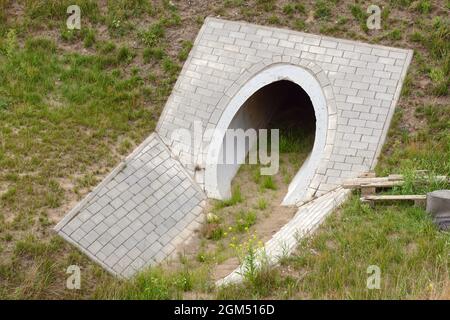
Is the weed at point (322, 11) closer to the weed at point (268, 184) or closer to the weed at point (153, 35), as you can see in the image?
the weed at point (153, 35)

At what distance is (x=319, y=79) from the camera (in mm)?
14773

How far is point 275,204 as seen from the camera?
1391 cm

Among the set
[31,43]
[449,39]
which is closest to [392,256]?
[449,39]

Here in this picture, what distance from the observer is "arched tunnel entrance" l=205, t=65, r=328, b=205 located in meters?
14.1

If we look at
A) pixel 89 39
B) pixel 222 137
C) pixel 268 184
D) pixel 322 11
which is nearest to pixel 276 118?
pixel 222 137

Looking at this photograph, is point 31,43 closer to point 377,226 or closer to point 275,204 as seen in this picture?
point 275,204

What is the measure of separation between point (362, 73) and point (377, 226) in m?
4.64

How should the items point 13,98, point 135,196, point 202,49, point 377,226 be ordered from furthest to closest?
point 202,49 < point 13,98 < point 135,196 < point 377,226

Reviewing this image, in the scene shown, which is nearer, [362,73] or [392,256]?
[392,256]

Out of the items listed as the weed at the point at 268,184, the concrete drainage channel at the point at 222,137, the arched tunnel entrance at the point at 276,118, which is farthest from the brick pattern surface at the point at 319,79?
the weed at the point at 268,184

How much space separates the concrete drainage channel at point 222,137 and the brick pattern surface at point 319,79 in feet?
0.07

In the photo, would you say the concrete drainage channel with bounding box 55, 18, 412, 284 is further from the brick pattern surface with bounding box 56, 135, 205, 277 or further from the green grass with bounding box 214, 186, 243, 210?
the green grass with bounding box 214, 186, 243, 210

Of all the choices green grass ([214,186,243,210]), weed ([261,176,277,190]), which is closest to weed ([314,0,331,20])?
weed ([261,176,277,190])

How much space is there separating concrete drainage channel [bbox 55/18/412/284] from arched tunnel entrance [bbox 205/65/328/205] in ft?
0.08
